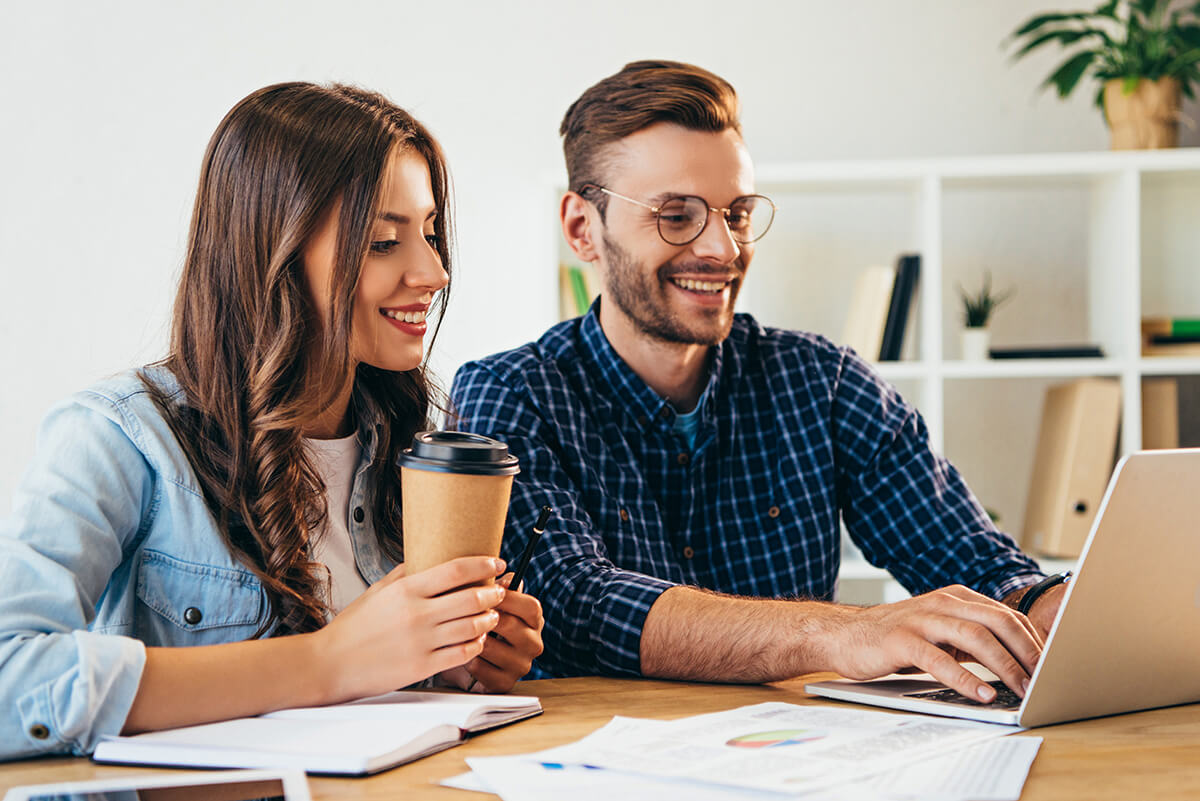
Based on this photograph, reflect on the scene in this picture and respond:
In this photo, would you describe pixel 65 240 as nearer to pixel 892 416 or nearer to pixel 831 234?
pixel 831 234

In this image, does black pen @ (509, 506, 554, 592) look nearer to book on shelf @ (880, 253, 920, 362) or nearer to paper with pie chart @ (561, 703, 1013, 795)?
paper with pie chart @ (561, 703, 1013, 795)

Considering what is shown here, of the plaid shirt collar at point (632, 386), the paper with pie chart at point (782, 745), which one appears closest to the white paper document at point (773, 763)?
the paper with pie chart at point (782, 745)

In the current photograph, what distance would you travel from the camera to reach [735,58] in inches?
121

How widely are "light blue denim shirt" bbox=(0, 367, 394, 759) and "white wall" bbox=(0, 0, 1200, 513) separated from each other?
1973 mm

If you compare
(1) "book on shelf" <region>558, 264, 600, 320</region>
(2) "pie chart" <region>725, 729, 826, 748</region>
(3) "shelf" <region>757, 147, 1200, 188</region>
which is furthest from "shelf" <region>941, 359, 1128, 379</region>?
(2) "pie chart" <region>725, 729, 826, 748</region>

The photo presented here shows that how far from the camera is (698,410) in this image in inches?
68.3

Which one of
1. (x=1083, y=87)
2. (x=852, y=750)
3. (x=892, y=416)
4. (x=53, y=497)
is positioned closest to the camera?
(x=852, y=750)

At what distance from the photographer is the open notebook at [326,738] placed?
820mm

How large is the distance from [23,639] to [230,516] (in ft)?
0.93

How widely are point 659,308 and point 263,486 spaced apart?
0.76m

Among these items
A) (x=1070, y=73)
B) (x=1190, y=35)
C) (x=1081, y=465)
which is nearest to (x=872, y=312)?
(x=1081, y=465)

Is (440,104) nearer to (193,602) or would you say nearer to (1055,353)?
(1055,353)

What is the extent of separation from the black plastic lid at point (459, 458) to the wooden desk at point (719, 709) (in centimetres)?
22

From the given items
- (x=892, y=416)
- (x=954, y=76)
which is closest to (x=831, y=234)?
(x=954, y=76)
